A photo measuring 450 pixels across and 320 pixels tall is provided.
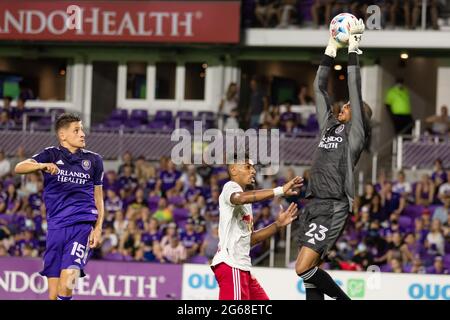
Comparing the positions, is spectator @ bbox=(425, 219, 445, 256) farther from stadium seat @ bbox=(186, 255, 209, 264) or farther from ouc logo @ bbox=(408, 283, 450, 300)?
stadium seat @ bbox=(186, 255, 209, 264)

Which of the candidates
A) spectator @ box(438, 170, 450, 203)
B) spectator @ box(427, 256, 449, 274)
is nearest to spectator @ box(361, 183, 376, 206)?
spectator @ box(438, 170, 450, 203)

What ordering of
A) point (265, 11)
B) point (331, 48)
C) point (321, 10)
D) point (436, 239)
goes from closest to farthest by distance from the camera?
point (331, 48) → point (436, 239) → point (321, 10) → point (265, 11)

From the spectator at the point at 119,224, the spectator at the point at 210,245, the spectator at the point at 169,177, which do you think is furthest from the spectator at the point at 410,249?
the spectator at the point at 169,177

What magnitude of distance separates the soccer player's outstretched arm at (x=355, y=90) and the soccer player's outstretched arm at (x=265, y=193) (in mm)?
743

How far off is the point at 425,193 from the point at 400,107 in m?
3.85

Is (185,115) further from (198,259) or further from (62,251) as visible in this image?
(62,251)

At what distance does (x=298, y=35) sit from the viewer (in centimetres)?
2536

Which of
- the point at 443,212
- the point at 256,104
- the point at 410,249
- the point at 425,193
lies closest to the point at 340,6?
the point at 256,104

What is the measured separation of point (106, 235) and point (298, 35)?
6881 millimetres

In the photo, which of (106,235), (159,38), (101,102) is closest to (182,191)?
(106,235)

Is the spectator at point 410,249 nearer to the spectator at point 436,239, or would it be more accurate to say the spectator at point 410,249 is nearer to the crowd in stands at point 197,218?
the crowd in stands at point 197,218

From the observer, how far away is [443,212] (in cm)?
2066

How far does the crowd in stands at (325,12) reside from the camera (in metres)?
24.4
